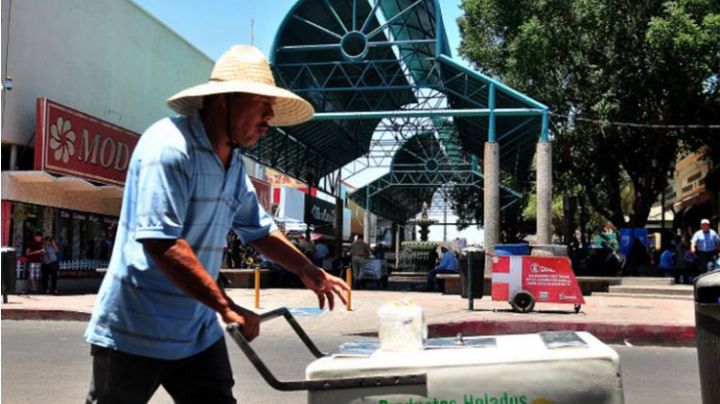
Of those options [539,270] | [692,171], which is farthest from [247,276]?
[692,171]

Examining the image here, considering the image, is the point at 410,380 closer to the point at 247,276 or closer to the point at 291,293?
the point at 291,293

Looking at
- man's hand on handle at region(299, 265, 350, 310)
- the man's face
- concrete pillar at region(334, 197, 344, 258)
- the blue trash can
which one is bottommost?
man's hand on handle at region(299, 265, 350, 310)

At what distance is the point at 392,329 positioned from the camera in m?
2.61

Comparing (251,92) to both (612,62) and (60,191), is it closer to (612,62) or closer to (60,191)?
(60,191)

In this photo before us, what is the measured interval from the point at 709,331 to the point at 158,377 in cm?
237

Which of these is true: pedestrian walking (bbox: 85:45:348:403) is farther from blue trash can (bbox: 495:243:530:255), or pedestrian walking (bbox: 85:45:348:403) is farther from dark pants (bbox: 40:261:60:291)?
dark pants (bbox: 40:261:60:291)

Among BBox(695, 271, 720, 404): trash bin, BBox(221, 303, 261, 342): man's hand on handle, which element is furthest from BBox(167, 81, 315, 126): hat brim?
BBox(695, 271, 720, 404): trash bin

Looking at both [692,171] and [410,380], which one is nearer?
[410,380]

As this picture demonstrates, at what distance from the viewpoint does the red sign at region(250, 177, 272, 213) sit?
105 feet

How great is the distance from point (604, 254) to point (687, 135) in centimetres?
482

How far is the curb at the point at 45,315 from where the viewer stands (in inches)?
492

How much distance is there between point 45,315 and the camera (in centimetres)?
1259

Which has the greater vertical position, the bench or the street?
the bench

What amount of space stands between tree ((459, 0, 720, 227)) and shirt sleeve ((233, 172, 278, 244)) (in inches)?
816
